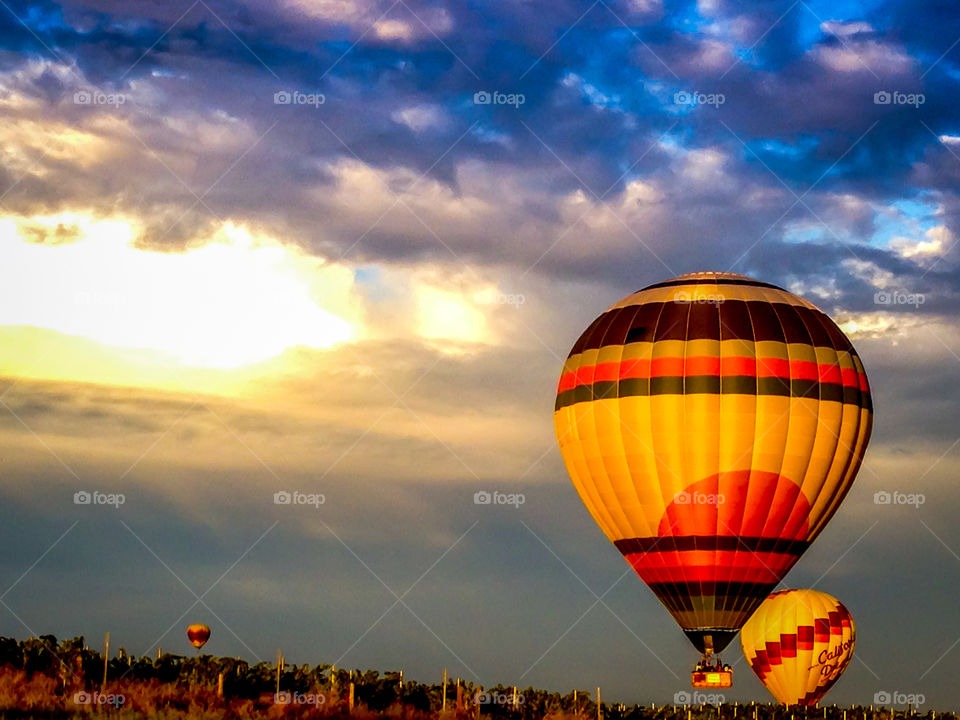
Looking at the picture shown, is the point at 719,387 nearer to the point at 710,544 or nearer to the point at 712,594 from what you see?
the point at 710,544

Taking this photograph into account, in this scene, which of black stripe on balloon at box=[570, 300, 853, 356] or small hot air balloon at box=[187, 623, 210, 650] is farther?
small hot air balloon at box=[187, 623, 210, 650]

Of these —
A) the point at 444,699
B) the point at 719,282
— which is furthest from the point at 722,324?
the point at 444,699

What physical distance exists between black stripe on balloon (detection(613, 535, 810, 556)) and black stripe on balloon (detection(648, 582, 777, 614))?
1264mm

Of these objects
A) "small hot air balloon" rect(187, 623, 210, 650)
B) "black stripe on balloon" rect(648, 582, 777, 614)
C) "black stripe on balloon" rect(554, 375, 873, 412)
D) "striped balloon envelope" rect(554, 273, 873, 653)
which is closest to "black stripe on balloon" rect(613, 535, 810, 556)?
"striped balloon envelope" rect(554, 273, 873, 653)

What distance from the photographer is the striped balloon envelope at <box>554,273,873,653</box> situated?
169ft

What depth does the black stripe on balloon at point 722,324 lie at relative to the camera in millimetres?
51938

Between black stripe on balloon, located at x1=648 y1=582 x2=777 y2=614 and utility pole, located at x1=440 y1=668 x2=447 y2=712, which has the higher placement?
black stripe on balloon, located at x1=648 y1=582 x2=777 y2=614

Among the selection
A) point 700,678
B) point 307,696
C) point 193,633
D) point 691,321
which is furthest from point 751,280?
point 193,633


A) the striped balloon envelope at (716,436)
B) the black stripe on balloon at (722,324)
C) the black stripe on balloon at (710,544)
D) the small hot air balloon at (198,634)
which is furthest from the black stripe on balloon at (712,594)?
the small hot air balloon at (198,634)

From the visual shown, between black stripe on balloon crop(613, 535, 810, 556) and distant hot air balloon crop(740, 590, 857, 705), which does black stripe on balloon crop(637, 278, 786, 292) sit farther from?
distant hot air balloon crop(740, 590, 857, 705)

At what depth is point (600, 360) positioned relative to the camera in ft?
175

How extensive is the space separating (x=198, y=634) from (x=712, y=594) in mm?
25703

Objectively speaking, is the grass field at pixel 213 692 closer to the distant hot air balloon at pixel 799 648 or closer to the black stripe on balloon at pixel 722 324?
the black stripe on balloon at pixel 722 324

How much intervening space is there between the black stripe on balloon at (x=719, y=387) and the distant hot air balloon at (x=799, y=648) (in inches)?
1097
